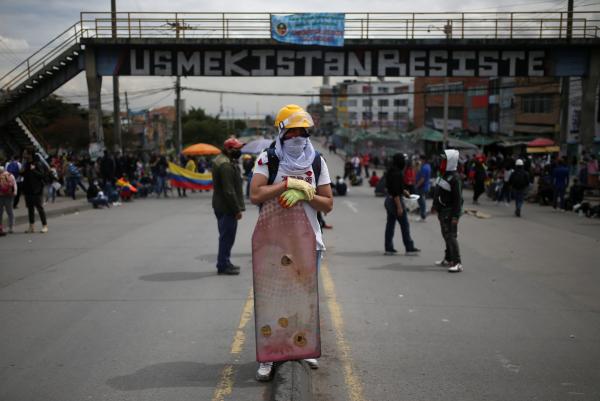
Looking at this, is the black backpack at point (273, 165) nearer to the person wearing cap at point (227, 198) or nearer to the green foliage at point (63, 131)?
the person wearing cap at point (227, 198)

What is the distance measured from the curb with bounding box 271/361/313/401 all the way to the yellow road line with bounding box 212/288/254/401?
0.38 m

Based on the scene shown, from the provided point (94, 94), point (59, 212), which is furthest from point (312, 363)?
point (94, 94)

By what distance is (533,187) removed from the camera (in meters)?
26.3

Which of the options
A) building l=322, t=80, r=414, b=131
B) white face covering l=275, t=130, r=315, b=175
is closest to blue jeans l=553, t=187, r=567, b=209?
white face covering l=275, t=130, r=315, b=175

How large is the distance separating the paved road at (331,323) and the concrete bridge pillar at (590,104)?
17.5 metres

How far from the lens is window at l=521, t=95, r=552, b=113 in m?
50.2

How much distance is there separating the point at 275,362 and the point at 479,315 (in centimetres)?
313

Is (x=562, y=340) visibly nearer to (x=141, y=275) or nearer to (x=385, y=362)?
(x=385, y=362)

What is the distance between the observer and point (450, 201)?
10.1 meters

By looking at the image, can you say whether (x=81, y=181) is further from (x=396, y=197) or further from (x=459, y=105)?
(x=459, y=105)

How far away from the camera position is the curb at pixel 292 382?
425 cm

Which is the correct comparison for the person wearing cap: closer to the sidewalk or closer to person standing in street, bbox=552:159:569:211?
the sidewalk

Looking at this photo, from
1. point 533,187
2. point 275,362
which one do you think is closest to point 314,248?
point 275,362

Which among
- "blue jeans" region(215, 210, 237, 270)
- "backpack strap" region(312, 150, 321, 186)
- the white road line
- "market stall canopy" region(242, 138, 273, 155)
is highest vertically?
"backpack strap" region(312, 150, 321, 186)
